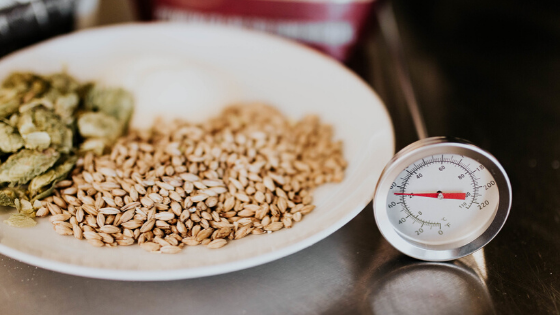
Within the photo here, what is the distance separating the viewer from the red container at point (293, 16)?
4.06 feet

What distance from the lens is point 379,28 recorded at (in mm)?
1645

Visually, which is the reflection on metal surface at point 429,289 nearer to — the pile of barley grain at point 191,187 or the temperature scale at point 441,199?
the temperature scale at point 441,199

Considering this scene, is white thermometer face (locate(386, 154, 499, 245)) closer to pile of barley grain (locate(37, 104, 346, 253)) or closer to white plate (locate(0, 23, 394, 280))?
white plate (locate(0, 23, 394, 280))

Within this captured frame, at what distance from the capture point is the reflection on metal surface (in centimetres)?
67

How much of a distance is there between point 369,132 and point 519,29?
1169mm

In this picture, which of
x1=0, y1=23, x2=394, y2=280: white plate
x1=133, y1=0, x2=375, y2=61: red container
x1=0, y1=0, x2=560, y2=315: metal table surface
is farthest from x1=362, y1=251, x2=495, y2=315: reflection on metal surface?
x1=133, y1=0, x2=375, y2=61: red container

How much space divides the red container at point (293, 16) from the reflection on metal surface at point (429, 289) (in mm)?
798

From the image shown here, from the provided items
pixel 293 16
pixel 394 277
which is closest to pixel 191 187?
pixel 394 277

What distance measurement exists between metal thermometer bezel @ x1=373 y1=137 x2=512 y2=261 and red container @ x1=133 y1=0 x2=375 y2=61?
73cm

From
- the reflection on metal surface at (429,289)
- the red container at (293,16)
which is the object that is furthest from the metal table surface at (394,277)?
the red container at (293,16)

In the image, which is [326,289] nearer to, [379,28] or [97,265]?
[97,265]

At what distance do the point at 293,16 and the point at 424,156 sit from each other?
79cm

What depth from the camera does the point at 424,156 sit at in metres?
0.63

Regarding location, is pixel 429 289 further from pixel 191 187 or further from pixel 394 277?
pixel 191 187
